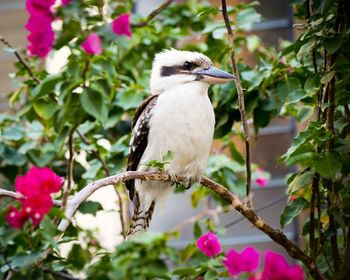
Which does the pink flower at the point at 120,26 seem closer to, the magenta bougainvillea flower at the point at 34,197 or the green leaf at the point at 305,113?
the magenta bougainvillea flower at the point at 34,197

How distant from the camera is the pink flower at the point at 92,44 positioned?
1.24 meters

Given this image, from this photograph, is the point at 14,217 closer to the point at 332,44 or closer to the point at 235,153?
the point at 332,44

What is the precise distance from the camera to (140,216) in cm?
228

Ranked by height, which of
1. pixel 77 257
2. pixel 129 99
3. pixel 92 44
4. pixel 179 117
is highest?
pixel 92 44

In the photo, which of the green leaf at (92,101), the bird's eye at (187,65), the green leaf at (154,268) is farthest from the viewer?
the bird's eye at (187,65)

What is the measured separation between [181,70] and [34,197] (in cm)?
103

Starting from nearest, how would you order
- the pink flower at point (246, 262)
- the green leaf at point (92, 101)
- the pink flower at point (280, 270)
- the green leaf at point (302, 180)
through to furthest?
the pink flower at point (280, 270), the green leaf at point (92, 101), the pink flower at point (246, 262), the green leaf at point (302, 180)

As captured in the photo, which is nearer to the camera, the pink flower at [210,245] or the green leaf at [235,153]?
the pink flower at [210,245]

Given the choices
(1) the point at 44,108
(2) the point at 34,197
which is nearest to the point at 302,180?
(2) the point at 34,197

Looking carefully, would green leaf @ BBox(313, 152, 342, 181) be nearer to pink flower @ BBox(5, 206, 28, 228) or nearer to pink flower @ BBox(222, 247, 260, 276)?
pink flower @ BBox(222, 247, 260, 276)

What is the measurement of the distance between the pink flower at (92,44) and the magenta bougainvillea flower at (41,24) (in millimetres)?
107

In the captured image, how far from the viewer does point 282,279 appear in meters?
1.20

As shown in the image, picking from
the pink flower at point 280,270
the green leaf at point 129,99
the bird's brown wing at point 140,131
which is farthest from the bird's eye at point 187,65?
the pink flower at point 280,270

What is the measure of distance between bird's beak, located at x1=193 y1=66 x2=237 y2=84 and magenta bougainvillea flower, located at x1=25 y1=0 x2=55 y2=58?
73cm
